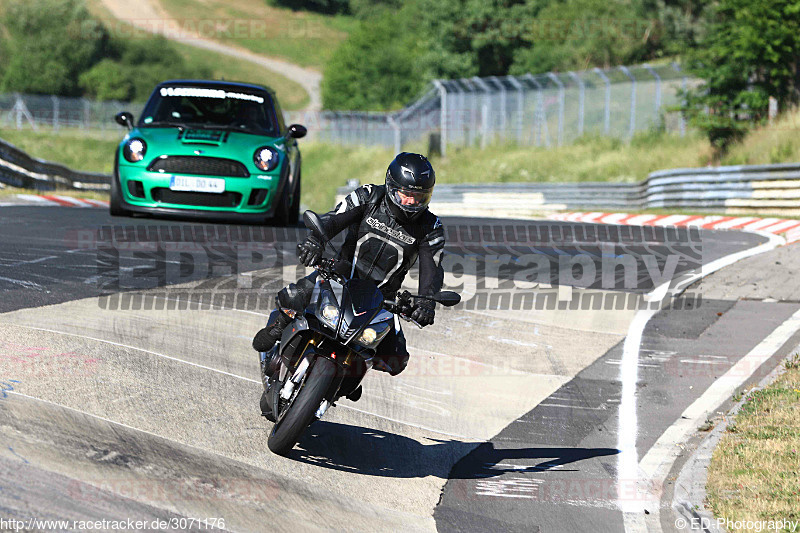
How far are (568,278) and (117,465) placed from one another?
8.14 metres

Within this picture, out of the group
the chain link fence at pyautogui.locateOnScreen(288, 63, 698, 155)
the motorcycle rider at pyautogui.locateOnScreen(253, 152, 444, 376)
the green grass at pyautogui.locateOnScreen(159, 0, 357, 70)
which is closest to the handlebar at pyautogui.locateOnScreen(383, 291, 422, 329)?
the motorcycle rider at pyautogui.locateOnScreen(253, 152, 444, 376)

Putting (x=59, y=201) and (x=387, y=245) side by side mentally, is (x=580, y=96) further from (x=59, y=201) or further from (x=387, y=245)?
(x=387, y=245)

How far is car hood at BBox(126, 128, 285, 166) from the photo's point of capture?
12.5m

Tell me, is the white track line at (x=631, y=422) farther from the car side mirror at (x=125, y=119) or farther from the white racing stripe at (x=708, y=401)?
the car side mirror at (x=125, y=119)

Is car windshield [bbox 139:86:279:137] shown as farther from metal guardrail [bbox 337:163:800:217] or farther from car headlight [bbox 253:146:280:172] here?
metal guardrail [bbox 337:163:800:217]

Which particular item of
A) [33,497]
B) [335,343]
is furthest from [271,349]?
[33,497]

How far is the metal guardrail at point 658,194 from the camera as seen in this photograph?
68.1ft

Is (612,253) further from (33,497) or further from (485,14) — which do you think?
(485,14)

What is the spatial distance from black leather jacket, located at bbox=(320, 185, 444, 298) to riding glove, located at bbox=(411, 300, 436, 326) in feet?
1.49

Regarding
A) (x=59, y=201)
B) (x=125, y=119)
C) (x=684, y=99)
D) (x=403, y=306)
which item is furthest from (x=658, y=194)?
(x=403, y=306)

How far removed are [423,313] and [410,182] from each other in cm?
75

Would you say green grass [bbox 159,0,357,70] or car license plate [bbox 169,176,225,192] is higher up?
car license plate [bbox 169,176,225,192]

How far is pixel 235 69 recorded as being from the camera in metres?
106

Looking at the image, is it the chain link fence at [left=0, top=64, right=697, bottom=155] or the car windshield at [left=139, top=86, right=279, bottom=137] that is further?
the chain link fence at [left=0, top=64, right=697, bottom=155]
